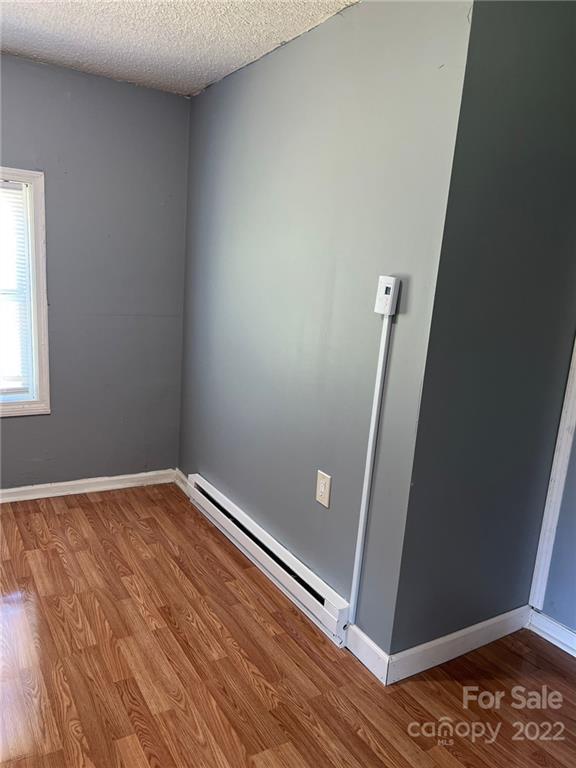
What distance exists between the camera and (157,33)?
82.5 inches

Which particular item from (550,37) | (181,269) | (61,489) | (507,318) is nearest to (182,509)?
(61,489)

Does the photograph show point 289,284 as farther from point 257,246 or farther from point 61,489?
point 61,489

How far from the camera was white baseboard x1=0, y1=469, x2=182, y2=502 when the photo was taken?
9.28 feet

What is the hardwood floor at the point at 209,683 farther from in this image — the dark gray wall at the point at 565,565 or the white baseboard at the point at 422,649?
the dark gray wall at the point at 565,565

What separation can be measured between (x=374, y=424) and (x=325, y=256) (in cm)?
67

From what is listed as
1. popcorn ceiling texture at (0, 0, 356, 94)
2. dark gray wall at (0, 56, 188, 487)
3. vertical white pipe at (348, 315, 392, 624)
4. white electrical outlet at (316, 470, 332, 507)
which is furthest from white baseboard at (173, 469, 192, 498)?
popcorn ceiling texture at (0, 0, 356, 94)

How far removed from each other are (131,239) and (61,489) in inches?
57.6

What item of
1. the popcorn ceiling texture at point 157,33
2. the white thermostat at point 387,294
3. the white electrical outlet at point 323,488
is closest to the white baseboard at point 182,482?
the white electrical outlet at point 323,488

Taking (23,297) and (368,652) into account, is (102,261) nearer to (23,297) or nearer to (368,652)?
(23,297)

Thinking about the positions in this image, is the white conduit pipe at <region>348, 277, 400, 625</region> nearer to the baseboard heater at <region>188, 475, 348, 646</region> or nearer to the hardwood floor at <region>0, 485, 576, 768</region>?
the baseboard heater at <region>188, 475, 348, 646</region>

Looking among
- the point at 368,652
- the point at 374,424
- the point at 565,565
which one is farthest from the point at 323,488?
the point at 565,565

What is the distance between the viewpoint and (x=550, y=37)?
1539mm

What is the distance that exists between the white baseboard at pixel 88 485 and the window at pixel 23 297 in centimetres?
43

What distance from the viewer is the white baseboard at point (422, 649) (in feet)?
5.67
